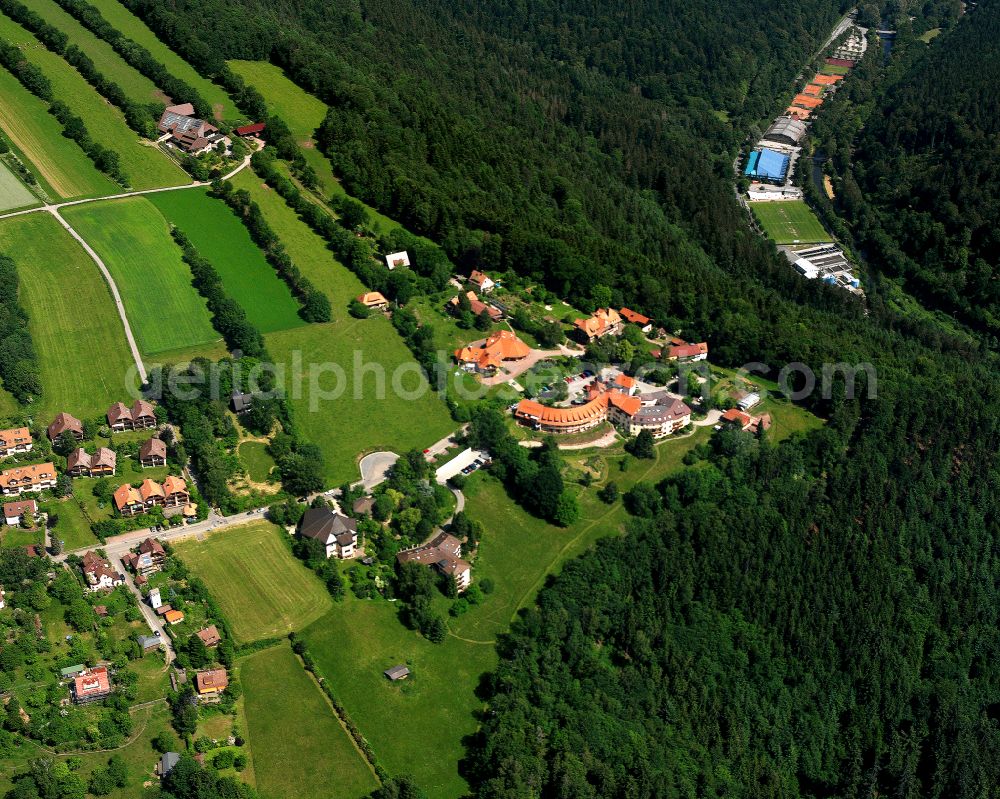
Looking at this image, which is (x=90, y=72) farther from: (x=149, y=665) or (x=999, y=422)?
(x=999, y=422)

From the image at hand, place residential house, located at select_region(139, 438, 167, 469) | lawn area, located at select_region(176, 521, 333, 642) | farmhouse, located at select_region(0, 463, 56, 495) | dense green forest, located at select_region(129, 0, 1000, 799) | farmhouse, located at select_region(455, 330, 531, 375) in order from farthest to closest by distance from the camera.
Answer: farmhouse, located at select_region(455, 330, 531, 375), residential house, located at select_region(139, 438, 167, 469), farmhouse, located at select_region(0, 463, 56, 495), lawn area, located at select_region(176, 521, 333, 642), dense green forest, located at select_region(129, 0, 1000, 799)

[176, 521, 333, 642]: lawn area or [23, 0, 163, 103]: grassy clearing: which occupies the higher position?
[23, 0, 163, 103]: grassy clearing

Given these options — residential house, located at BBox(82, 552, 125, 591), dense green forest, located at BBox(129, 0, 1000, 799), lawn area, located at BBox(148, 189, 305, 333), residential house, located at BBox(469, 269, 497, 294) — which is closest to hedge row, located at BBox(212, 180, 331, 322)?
lawn area, located at BBox(148, 189, 305, 333)

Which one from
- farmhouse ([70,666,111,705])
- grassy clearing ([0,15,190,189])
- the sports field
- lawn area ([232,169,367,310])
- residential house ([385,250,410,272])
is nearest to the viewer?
farmhouse ([70,666,111,705])

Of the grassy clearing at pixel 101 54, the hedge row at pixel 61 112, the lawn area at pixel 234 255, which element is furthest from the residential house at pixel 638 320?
the grassy clearing at pixel 101 54

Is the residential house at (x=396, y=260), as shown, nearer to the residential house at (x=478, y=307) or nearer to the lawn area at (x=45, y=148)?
the residential house at (x=478, y=307)

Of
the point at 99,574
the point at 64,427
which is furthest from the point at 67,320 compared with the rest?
the point at 99,574

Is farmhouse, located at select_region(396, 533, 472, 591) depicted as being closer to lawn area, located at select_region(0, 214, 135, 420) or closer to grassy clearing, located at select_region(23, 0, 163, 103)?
lawn area, located at select_region(0, 214, 135, 420)
